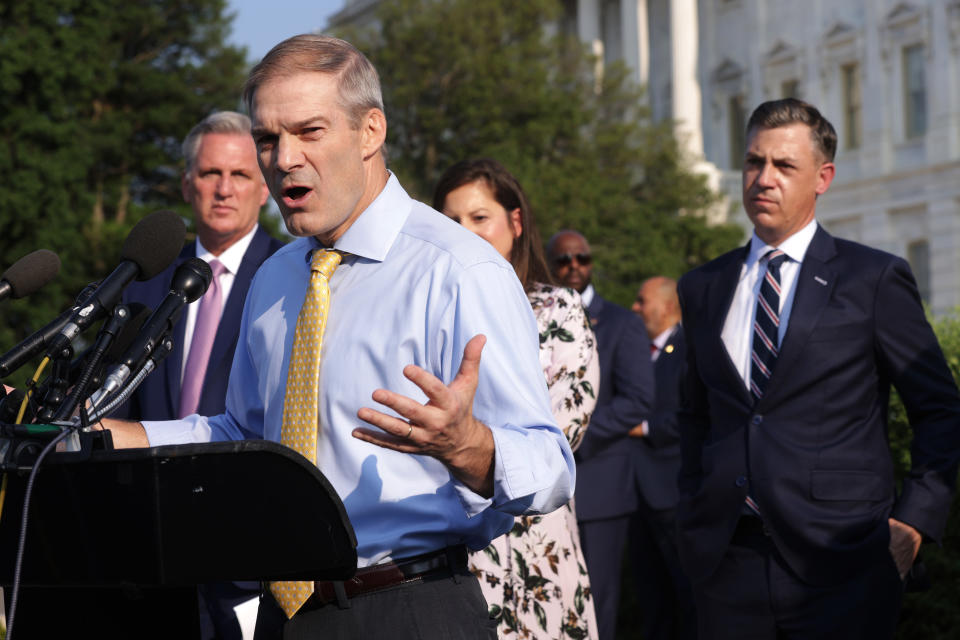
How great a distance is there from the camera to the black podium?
2.33 m

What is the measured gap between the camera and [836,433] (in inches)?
182

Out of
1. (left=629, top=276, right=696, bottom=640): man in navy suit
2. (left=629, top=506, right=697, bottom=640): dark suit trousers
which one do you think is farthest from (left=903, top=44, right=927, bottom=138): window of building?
(left=629, top=506, right=697, bottom=640): dark suit trousers

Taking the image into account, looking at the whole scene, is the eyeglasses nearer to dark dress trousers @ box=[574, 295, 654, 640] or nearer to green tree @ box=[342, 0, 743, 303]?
dark dress trousers @ box=[574, 295, 654, 640]

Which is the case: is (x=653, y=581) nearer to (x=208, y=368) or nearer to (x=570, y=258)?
(x=570, y=258)

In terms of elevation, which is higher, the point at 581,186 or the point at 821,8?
the point at 821,8

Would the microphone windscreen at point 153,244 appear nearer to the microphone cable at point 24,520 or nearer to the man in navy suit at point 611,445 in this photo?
the microphone cable at point 24,520

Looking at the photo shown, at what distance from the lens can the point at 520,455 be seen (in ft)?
8.71

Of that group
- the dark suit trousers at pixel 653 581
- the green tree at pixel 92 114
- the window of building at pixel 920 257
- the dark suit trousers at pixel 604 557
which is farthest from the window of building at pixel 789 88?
the dark suit trousers at pixel 604 557

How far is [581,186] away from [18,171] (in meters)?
14.0

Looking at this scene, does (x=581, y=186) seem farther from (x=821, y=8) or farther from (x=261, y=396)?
(x=261, y=396)

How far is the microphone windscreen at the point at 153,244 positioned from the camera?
290 centimetres

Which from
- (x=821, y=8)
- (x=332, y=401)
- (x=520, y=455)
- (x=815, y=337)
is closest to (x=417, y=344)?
(x=332, y=401)

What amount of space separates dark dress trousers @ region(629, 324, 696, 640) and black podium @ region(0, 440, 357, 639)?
6720 millimetres

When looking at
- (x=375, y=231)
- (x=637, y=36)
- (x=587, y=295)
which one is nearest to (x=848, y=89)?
(x=637, y=36)
